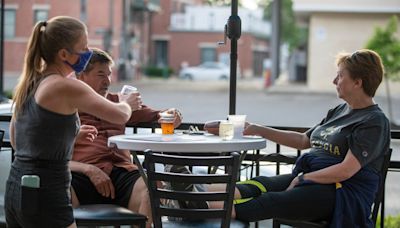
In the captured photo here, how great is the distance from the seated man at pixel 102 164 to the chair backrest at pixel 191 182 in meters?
0.28

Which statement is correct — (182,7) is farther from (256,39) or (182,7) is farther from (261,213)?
(261,213)

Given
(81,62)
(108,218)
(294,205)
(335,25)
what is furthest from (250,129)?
(335,25)

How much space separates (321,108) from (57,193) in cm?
1868

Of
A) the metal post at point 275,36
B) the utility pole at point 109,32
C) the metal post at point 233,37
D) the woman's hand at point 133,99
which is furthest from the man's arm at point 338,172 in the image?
the utility pole at point 109,32

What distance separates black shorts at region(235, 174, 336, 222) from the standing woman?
2.96 ft

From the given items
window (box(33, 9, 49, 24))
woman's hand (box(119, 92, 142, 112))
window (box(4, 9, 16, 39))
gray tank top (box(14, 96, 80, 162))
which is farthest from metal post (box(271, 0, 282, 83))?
→ gray tank top (box(14, 96, 80, 162))

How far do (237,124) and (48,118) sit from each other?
115 centimetres

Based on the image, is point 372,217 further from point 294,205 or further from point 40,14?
point 40,14

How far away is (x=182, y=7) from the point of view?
167 ft

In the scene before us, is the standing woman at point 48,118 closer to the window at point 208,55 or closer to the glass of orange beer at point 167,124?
the glass of orange beer at point 167,124

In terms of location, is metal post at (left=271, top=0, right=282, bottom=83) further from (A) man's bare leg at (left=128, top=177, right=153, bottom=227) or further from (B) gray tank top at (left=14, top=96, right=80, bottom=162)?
(B) gray tank top at (left=14, top=96, right=80, bottom=162)

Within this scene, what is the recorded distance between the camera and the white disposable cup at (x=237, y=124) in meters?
3.38

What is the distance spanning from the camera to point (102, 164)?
11.7 feet

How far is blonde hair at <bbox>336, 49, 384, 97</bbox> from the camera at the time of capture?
10.4 feet
